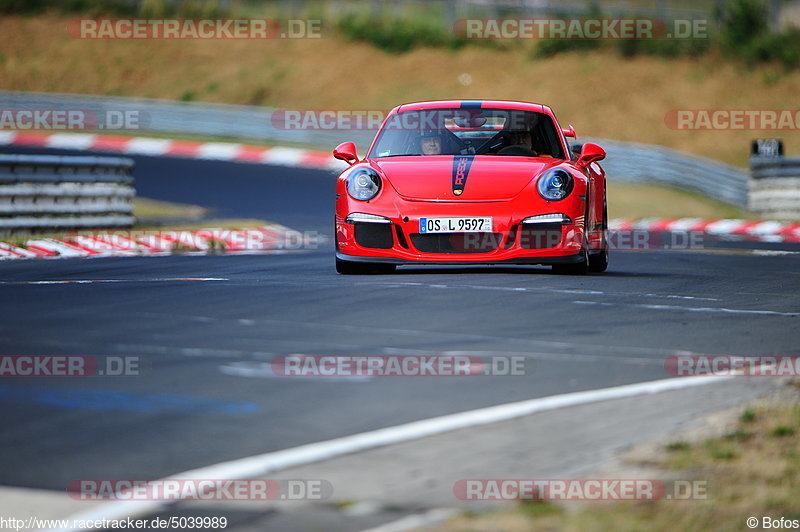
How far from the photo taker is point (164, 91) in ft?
170

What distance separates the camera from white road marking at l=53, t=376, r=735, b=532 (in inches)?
173

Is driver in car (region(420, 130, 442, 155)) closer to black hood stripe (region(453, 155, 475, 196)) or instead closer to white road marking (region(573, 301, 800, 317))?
black hood stripe (region(453, 155, 475, 196))

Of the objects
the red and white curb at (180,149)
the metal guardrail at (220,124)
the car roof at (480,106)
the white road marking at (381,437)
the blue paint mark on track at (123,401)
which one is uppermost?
the metal guardrail at (220,124)

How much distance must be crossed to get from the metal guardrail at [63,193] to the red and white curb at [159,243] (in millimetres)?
334

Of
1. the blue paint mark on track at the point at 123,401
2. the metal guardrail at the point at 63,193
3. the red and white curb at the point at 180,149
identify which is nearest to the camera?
the blue paint mark on track at the point at 123,401

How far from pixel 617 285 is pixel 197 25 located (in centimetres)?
4562

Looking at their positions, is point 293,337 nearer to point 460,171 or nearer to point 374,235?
point 374,235

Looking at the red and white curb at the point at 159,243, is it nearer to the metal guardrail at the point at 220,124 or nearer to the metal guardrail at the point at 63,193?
the metal guardrail at the point at 63,193

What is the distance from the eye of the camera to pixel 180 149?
3378cm

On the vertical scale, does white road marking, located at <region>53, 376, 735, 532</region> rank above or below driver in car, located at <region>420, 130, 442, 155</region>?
below

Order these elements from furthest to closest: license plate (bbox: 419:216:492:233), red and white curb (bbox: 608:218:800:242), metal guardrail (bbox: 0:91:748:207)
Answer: metal guardrail (bbox: 0:91:748:207) < red and white curb (bbox: 608:218:800:242) < license plate (bbox: 419:216:492:233)

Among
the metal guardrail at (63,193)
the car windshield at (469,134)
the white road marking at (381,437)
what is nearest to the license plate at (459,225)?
the car windshield at (469,134)

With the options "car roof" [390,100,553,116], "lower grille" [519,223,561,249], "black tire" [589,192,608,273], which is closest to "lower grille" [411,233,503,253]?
"lower grille" [519,223,561,249]

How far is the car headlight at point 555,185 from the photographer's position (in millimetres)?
10750
